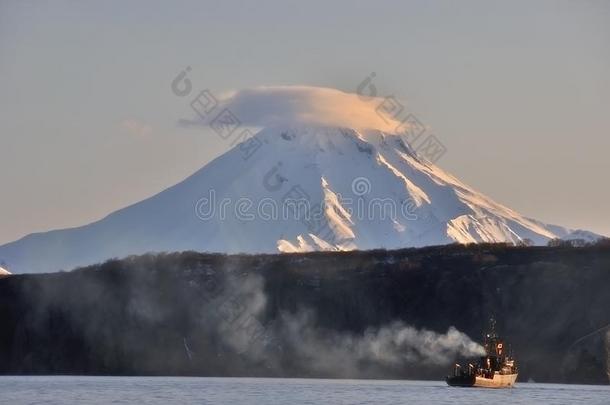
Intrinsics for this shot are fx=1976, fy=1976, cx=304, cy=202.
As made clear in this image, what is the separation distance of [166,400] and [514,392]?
35915 millimetres

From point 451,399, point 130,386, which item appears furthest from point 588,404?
point 130,386

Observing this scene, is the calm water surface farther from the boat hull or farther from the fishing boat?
the fishing boat

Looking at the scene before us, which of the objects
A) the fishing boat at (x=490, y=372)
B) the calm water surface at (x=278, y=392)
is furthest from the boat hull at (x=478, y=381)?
the calm water surface at (x=278, y=392)

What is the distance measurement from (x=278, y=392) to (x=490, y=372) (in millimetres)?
25142

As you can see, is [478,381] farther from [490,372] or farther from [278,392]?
[278,392]

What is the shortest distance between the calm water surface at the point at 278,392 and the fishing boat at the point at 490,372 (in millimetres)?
1665

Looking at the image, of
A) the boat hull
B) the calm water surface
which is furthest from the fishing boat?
the calm water surface

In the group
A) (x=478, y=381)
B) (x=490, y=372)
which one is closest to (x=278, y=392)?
(x=478, y=381)

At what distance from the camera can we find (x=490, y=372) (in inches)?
7303

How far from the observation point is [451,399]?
162 meters

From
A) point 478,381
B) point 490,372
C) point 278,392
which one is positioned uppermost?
point 490,372

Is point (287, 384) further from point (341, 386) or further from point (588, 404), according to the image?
point (588, 404)

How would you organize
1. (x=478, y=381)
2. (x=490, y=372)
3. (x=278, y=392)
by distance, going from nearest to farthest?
(x=278, y=392) → (x=478, y=381) → (x=490, y=372)

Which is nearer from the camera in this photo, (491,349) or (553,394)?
(553,394)
